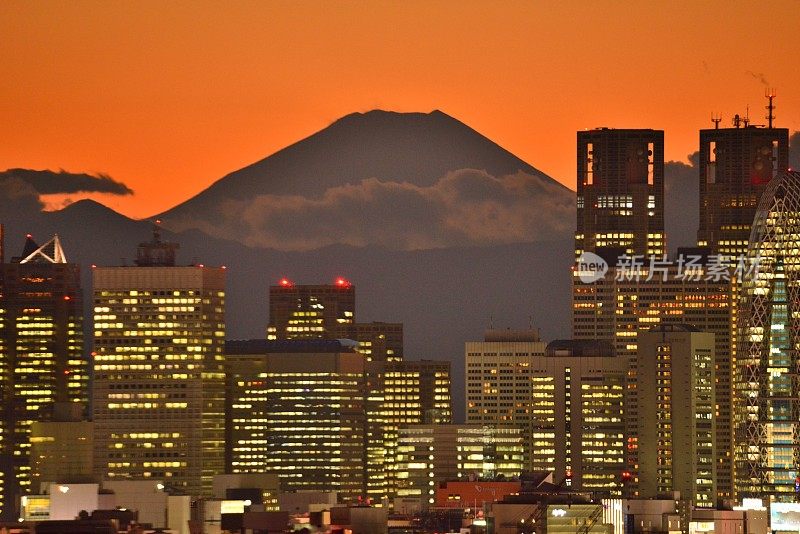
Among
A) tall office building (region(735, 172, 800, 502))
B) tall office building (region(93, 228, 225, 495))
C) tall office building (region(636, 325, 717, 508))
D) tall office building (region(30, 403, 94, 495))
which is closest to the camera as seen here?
tall office building (region(735, 172, 800, 502))

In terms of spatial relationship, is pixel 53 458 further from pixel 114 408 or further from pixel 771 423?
pixel 771 423

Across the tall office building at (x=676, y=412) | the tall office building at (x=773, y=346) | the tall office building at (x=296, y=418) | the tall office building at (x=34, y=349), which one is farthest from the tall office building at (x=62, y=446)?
the tall office building at (x=773, y=346)

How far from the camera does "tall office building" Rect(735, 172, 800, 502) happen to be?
154m

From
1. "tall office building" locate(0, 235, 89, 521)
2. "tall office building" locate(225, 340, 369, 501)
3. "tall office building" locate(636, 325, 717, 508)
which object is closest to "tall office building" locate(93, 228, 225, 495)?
"tall office building" locate(225, 340, 369, 501)

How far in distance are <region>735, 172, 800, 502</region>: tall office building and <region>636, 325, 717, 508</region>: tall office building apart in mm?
26398

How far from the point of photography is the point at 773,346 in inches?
6122

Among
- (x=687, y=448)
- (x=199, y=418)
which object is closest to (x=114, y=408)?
(x=199, y=418)

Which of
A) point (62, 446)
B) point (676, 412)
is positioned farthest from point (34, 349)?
point (676, 412)

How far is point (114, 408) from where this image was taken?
188375mm

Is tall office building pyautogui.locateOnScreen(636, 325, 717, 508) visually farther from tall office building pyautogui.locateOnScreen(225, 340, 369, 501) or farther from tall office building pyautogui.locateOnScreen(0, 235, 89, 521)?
tall office building pyautogui.locateOnScreen(0, 235, 89, 521)

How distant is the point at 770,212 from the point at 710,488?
32.1 metres

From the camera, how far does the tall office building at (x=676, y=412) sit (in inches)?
7308

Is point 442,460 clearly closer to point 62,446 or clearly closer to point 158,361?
point 158,361

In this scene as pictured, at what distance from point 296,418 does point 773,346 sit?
49301 millimetres
